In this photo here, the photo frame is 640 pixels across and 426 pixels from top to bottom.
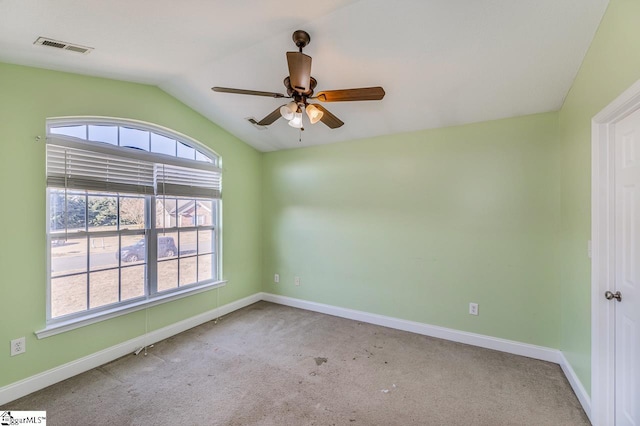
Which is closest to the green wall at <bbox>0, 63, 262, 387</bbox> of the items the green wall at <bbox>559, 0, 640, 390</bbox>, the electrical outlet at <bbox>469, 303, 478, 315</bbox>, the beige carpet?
the beige carpet

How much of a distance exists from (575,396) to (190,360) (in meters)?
3.26

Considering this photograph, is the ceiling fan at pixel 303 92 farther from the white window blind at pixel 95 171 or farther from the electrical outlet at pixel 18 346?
the electrical outlet at pixel 18 346

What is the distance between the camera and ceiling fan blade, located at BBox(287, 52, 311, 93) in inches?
65.0

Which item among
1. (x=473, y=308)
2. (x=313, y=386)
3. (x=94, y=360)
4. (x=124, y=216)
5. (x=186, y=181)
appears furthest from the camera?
(x=186, y=181)

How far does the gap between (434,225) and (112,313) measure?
11.3 feet

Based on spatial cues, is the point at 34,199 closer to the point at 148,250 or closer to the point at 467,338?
the point at 148,250

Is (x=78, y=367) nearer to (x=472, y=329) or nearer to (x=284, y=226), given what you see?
(x=284, y=226)

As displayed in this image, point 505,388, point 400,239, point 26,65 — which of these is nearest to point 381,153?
point 400,239

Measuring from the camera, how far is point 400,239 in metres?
3.32

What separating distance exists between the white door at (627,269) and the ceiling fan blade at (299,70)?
1.89 m

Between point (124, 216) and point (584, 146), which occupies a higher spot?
point (584, 146)

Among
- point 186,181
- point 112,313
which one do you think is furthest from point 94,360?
point 186,181

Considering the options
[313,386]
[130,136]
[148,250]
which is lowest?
[313,386]

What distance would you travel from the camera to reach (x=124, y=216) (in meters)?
2.83
